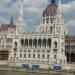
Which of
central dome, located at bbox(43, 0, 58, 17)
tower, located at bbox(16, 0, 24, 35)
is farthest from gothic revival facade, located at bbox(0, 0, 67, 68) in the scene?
central dome, located at bbox(43, 0, 58, 17)

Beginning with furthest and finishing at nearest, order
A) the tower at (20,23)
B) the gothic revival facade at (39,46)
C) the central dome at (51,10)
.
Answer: the central dome at (51,10), the tower at (20,23), the gothic revival facade at (39,46)

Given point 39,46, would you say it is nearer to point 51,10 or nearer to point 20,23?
A: point 20,23

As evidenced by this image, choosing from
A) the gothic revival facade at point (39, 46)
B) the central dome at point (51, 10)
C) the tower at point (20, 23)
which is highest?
the central dome at point (51, 10)

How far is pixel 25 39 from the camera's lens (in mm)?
154250

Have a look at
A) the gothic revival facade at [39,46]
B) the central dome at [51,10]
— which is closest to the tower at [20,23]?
the gothic revival facade at [39,46]

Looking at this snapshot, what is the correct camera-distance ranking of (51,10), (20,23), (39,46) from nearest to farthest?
(39,46), (20,23), (51,10)

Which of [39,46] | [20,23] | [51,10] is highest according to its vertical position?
[51,10]

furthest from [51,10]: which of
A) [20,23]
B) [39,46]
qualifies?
[39,46]

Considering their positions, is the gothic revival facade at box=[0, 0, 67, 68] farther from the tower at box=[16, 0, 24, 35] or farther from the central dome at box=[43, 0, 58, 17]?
the central dome at box=[43, 0, 58, 17]

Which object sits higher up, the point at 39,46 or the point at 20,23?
the point at 20,23

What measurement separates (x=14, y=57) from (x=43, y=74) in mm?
58894

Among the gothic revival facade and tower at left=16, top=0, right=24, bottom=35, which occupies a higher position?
tower at left=16, top=0, right=24, bottom=35

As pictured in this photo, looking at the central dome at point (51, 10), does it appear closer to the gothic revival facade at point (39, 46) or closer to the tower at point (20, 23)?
the tower at point (20, 23)

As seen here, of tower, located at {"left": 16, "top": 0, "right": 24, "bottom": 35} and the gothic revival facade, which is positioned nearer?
the gothic revival facade
